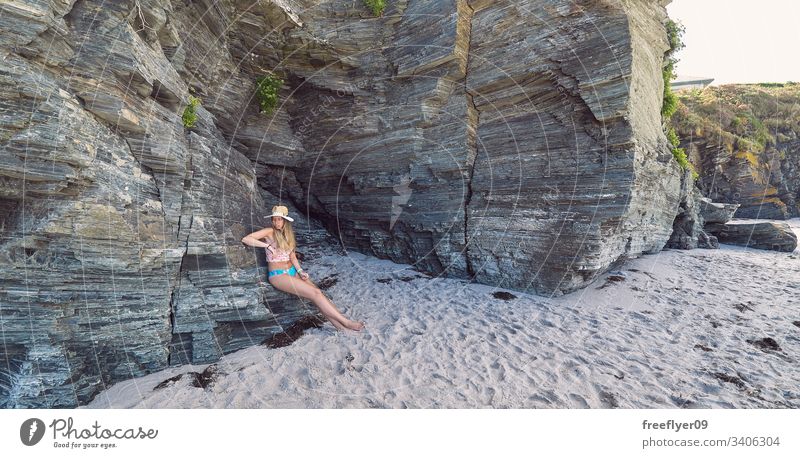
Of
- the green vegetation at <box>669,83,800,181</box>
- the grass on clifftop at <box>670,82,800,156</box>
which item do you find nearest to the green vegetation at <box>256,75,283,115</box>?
the green vegetation at <box>669,83,800,181</box>

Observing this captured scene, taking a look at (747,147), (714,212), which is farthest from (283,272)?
(747,147)

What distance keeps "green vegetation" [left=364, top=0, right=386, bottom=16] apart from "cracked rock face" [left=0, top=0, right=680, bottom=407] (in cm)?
28

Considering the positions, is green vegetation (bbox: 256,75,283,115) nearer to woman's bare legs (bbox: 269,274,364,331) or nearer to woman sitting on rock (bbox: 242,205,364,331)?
woman sitting on rock (bbox: 242,205,364,331)

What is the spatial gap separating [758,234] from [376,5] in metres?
23.2

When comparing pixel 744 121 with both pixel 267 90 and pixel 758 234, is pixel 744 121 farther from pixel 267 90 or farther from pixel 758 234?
pixel 267 90

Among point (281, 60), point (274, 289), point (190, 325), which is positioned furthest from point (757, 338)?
point (281, 60)

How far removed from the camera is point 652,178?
10.0m

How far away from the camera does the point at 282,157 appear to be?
533 inches

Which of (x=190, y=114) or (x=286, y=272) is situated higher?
(x=190, y=114)

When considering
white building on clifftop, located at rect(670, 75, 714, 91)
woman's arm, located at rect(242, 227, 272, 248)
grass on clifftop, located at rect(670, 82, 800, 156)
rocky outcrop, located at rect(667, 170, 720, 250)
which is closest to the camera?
woman's arm, located at rect(242, 227, 272, 248)

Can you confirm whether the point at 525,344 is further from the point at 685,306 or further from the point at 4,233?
the point at 4,233

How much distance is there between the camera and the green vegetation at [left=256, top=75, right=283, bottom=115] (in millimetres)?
11250

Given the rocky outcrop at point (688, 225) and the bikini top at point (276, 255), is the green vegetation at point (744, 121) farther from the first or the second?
the bikini top at point (276, 255)

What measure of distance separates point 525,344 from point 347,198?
387 inches
